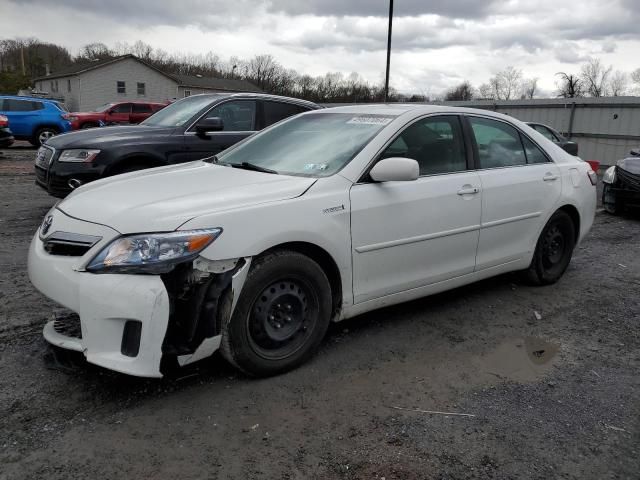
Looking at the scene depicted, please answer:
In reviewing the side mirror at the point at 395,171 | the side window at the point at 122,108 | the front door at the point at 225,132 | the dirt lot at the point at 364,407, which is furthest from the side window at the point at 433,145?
the side window at the point at 122,108

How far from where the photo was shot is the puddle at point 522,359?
3.46 meters

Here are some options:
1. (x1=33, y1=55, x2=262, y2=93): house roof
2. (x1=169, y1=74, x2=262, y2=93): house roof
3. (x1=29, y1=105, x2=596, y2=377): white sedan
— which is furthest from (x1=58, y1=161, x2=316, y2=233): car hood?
(x1=169, y1=74, x2=262, y2=93): house roof

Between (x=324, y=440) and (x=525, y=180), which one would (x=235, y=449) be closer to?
(x=324, y=440)

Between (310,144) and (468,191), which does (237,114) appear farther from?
(468,191)

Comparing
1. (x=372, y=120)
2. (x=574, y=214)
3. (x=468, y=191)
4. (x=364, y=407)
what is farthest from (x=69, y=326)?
(x=574, y=214)

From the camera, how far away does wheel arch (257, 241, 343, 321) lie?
3188 mm

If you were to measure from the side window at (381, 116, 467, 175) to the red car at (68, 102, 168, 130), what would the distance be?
20136mm

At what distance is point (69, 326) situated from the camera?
304cm

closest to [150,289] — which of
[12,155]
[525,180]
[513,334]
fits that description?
[513,334]

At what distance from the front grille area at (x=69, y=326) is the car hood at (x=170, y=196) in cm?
55

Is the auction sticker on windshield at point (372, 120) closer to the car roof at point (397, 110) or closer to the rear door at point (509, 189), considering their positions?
the car roof at point (397, 110)

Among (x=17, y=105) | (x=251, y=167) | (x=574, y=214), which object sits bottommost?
(x=574, y=214)

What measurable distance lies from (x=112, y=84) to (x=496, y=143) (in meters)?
47.9

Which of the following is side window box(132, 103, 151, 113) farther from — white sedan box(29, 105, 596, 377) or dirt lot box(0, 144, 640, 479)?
white sedan box(29, 105, 596, 377)
